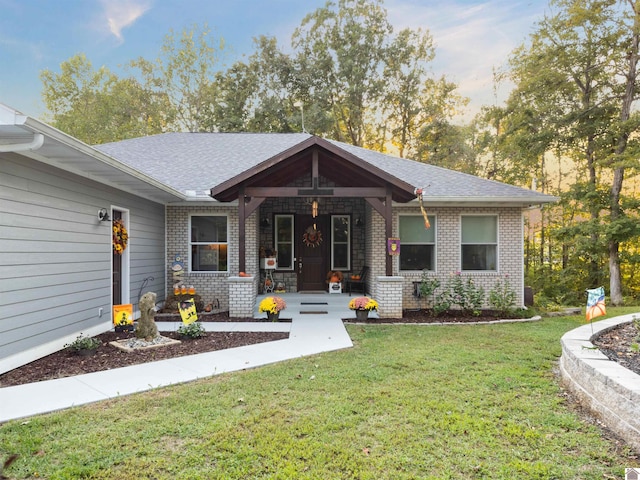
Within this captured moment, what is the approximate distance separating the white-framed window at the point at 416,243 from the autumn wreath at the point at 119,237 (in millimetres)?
6057

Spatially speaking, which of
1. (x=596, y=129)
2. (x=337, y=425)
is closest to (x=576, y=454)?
(x=337, y=425)

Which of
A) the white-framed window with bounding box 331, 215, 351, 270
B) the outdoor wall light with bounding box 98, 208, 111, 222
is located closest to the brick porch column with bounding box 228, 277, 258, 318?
the outdoor wall light with bounding box 98, 208, 111, 222

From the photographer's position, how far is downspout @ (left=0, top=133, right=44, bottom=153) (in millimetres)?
4074

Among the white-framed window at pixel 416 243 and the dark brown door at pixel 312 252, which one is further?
the dark brown door at pixel 312 252

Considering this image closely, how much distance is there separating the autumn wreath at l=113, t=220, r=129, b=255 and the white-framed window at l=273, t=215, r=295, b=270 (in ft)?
14.1

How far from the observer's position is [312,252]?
11.0 m

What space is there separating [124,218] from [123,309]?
192cm

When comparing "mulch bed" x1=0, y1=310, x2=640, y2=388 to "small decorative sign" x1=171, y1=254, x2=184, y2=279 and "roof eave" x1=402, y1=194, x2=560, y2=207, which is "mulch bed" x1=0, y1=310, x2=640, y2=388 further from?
"roof eave" x1=402, y1=194, x2=560, y2=207

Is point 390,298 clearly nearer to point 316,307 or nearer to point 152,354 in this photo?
point 316,307

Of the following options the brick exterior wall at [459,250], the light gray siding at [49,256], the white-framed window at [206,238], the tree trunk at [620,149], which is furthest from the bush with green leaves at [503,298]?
the light gray siding at [49,256]

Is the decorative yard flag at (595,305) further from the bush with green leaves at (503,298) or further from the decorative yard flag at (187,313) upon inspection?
the decorative yard flag at (187,313)

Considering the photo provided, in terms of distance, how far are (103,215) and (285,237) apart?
514 cm

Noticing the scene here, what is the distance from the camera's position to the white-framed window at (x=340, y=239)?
11.0 meters

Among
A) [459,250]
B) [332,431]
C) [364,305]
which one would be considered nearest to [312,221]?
[364,305]
